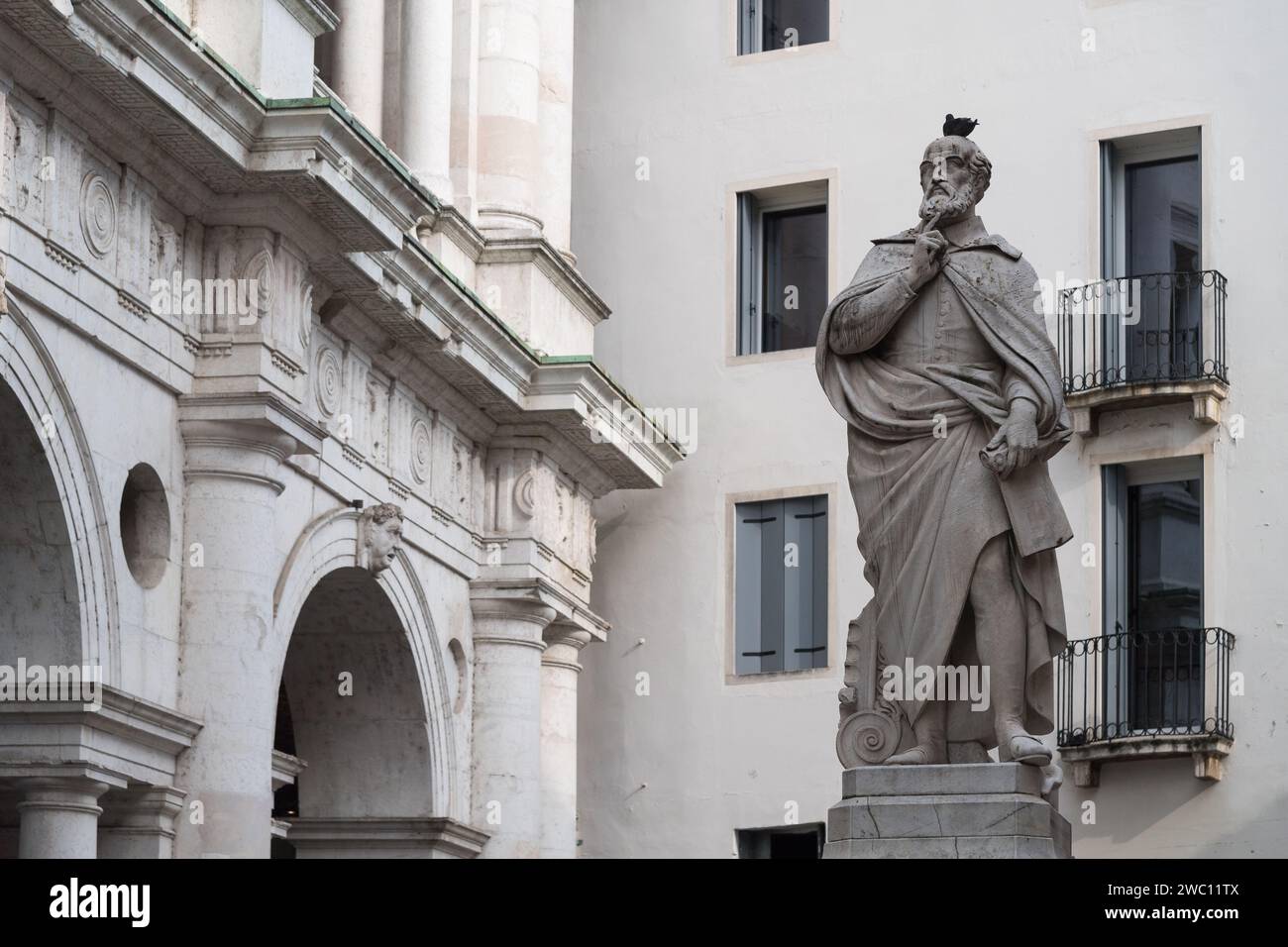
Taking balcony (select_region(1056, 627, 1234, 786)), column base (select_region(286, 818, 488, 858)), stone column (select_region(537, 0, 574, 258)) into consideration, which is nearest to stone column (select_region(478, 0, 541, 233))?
stone column (select_region(537, 0, 574, 258))

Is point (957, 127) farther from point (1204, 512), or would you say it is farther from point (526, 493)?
point (1204, 512)

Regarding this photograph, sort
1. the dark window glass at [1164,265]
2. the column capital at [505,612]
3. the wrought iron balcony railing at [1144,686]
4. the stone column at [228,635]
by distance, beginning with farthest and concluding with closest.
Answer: the dark window glass at [1164,265], the wrought iron balcony railing at [1144,686], the column capital at [505,612], the stone column at [228,635]

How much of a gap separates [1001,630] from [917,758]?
728mm

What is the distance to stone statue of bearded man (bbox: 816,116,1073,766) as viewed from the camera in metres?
13.8

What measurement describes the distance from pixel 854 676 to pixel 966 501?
1022mm

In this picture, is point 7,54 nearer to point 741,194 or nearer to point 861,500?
point 861,500

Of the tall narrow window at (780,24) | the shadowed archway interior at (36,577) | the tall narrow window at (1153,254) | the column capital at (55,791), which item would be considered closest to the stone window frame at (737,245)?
the tall narrow window at (780,24)

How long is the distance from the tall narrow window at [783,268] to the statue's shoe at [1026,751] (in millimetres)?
19286

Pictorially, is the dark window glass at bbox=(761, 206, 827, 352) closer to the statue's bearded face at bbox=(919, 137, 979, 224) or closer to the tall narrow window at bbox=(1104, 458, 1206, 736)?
the tall narrow window at bbox=(1104, 458, 1206, 736)

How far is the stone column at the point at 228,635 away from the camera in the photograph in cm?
2159

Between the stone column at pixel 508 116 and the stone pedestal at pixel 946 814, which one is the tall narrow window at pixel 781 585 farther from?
the stone pedestal at pixel 946 814

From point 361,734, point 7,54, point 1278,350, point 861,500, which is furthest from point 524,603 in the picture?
point 861,500

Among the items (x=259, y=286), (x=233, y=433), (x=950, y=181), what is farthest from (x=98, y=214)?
(x=950, y=181)

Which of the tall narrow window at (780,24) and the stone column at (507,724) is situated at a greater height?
the tall narrow window at (780,24)
